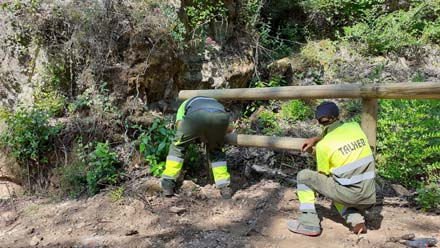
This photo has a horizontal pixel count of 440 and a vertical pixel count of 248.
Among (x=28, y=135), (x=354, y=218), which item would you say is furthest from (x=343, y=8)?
(x=28, y=135)

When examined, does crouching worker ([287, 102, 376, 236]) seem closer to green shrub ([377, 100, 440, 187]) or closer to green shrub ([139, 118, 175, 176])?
green shrub ([377, 100, 440, 187])

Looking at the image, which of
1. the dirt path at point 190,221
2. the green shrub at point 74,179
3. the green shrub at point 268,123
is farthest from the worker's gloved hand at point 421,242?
the green shrub at point 74,179

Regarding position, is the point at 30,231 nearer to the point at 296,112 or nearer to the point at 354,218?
the point at 354,218

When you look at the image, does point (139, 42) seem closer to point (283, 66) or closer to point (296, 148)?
point (296, 148)

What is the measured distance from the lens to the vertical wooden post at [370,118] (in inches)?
146

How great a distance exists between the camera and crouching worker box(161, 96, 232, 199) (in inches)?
167

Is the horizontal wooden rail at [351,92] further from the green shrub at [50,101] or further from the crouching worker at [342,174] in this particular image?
the green shrub at [50,101]

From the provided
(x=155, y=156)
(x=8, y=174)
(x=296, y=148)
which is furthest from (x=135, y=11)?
(x=296, y=148)

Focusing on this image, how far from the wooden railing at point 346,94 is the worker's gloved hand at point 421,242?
3.26 feet

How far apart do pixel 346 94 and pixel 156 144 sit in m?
2.75

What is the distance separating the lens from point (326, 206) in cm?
409

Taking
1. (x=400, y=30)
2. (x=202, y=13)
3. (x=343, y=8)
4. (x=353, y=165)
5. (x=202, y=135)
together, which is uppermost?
(x=343, y=8)

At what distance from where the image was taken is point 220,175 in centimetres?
447

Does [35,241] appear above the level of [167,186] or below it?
below
